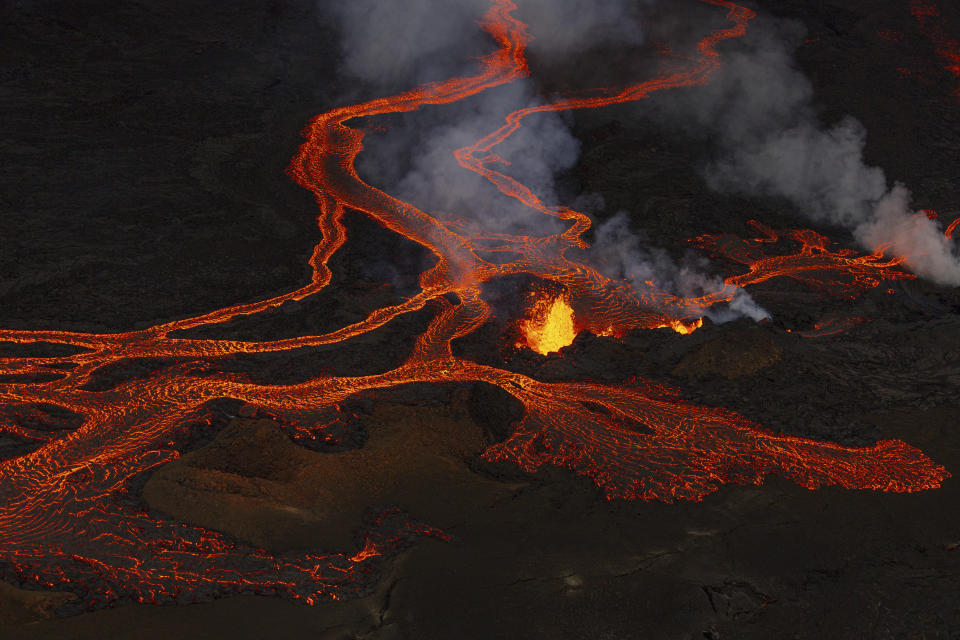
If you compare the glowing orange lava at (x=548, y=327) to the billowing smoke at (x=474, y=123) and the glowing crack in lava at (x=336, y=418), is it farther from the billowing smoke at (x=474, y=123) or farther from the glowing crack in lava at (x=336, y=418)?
the billowing smoke at (x=474, y=123)

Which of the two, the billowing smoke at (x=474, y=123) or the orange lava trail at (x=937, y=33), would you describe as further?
the orange lava trail at (x=937, y=33)

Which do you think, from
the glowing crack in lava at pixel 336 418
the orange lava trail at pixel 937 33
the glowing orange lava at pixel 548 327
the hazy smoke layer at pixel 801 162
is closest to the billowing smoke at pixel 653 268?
the glowing crack in lava at pixel 336 418

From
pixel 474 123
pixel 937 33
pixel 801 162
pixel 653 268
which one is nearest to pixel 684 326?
pixel 653 268

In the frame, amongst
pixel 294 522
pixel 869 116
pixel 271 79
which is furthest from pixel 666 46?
pixel 294 522

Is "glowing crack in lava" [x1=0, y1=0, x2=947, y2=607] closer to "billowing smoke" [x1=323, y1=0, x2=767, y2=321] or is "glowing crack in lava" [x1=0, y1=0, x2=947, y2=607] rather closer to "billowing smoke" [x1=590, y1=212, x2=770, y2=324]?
"billowing smoke" [x1=590, y1=212, x2=770, y2=324]

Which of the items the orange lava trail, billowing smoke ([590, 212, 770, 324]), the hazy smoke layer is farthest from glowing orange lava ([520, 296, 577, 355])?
the orange lava trail

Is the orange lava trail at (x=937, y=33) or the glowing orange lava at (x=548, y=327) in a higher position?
the orange lava trail at (x=937, y=33)

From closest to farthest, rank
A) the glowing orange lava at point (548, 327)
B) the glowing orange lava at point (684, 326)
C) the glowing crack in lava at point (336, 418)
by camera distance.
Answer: the glowing crack in lava at point (336, 418)
the glowing orange lava at point (684, 326)
the glowing orange lava at point (548, 327)
